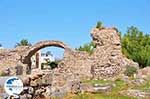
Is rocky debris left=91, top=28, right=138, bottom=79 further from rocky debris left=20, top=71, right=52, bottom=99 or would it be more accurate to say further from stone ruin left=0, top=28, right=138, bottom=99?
rocky debris left=20, top=71, right=52, bottom=99

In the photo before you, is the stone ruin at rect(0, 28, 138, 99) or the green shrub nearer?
the green shrub

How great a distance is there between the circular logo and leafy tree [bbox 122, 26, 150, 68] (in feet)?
114

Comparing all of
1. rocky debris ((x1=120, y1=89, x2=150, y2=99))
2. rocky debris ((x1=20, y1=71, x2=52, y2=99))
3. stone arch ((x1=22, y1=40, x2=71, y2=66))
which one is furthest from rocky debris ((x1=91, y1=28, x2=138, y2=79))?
rocky debris ((x1=20, y1=71, x2=52, y2=99))

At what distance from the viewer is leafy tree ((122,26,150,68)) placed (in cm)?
4632

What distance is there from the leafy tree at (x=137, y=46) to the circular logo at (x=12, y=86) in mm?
34866

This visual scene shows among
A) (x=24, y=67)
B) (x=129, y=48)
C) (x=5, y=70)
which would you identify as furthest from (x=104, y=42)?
(x=129, y=48)

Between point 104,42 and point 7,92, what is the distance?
71.0ft

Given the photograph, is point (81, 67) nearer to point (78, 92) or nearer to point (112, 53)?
point (112, 53)

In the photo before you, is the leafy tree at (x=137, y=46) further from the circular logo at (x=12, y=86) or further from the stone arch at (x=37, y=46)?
the circular logo at (x=12, y=86)

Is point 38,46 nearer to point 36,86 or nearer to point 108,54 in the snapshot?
point 108,54

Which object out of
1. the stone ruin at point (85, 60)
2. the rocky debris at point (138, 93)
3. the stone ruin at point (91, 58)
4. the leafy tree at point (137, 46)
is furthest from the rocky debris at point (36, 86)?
the leafy tree at point (137, 46)

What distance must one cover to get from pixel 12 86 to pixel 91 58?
892 inches

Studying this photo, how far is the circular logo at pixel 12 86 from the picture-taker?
11.2 meters

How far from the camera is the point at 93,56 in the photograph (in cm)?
3350
